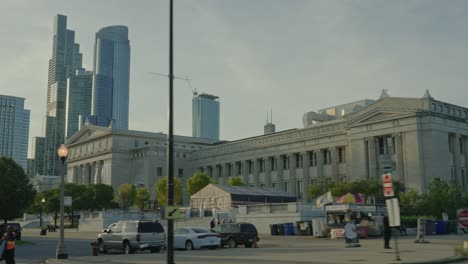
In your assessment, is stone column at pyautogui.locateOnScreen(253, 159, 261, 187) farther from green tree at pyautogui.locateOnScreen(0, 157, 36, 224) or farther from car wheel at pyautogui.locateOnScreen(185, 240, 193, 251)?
car wheel at pyautogui.locateOnScreen(185, 240, 193, 251)

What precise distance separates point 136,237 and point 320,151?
71814 mm

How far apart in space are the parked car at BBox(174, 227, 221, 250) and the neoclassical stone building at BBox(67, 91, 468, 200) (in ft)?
107

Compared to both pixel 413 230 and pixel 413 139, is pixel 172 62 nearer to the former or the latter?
pixel 413 230

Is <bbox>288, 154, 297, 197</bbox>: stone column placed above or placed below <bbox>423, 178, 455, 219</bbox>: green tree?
above

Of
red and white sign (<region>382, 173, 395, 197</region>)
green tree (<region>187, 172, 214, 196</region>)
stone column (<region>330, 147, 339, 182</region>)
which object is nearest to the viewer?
red and white sign (<region>382, 173, 395, 197</region>)

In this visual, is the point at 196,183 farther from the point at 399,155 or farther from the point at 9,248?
the point at 9,248

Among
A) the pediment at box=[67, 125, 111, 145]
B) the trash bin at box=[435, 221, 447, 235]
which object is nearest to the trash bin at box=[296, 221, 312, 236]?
the trash bin at box=[435, 221, 447, 235]

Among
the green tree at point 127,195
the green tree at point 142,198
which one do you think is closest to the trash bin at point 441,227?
the green tree at point 142,198

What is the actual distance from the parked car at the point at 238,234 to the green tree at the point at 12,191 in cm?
2369

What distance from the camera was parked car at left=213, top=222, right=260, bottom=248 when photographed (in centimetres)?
3581

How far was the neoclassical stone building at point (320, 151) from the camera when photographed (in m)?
81.3

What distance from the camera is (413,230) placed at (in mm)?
50281

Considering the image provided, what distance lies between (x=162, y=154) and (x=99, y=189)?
103 ft

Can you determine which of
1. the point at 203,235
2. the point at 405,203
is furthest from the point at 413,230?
the point at 203,235
